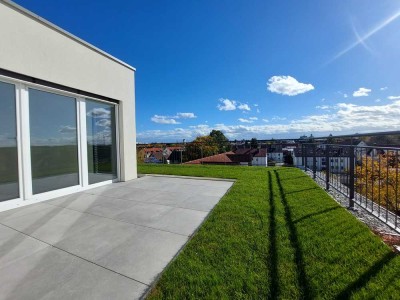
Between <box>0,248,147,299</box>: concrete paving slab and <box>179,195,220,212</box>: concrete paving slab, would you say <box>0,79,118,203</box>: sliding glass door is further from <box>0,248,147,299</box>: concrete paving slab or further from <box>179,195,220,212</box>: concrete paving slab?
<box>179,195,220,212</box>: concrete paving slab

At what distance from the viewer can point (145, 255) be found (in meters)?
2.02

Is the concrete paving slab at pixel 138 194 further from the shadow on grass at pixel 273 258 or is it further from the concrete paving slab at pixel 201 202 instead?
the shadow on grass at pixel 273 258

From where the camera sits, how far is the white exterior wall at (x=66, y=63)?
349 cm

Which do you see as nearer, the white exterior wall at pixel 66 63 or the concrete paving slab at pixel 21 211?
the concrete paving slab at pixel 21 211

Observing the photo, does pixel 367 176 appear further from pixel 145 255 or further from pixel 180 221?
pixel 145 255

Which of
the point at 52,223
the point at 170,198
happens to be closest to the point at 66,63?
the point at 52,223

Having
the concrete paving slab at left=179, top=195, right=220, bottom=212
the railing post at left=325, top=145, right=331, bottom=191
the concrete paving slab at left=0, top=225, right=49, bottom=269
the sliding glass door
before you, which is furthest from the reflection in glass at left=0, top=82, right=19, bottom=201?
the railing post at left=325, top=145, right=331, bottom=191

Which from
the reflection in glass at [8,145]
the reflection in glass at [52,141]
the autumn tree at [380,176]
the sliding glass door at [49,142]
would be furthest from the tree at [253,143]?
the reflection in glass at [8,145]

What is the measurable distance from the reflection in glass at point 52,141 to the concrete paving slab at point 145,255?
9.15 feet

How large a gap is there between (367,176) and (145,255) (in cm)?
314

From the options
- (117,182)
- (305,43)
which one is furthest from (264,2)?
(117,182)

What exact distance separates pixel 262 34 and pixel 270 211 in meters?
7.28

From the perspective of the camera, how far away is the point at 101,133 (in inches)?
215

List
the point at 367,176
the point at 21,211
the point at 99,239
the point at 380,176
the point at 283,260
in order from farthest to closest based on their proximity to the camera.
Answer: the point at 21,211 → the point at 367,176 → the point at 380,176 → the point at 99,239 → the point at 283,260
